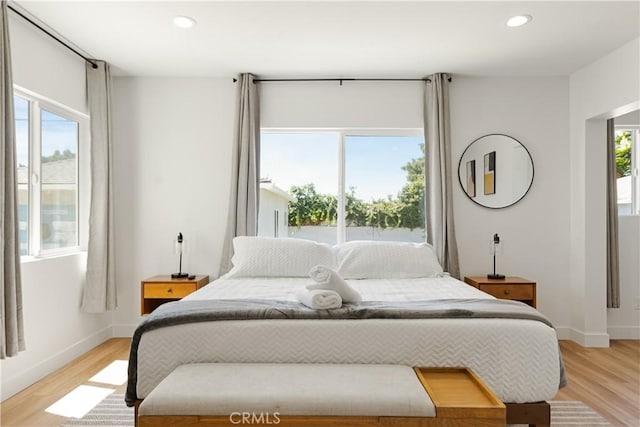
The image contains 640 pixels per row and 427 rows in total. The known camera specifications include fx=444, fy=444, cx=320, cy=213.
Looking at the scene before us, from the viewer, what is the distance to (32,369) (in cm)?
298

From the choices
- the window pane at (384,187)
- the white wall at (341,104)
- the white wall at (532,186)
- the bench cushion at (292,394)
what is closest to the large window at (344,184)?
the window pane at (384,187)

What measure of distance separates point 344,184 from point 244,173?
3.10ft

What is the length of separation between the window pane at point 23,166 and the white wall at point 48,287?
15 cm

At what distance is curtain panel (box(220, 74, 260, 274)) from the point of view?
394cm

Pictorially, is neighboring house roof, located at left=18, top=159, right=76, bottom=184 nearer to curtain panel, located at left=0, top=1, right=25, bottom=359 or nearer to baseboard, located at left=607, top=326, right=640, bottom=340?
curtain panel, located at left=0, top=1, right=25, bottom=359

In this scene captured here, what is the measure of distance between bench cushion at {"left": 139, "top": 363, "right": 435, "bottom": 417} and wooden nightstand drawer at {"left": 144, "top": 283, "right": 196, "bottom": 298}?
1870 millimetres

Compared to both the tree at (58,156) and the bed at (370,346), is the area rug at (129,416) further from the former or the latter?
the tree at (58,156)

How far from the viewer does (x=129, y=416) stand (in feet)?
8.10

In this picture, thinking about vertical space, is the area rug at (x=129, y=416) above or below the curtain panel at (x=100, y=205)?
below

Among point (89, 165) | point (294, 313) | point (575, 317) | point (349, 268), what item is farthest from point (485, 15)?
point (89, 165)

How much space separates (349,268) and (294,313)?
137 centimetres

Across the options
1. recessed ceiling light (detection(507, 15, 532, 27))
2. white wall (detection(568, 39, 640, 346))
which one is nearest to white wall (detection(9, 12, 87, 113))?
recessed ceiling light (detection(507, 15, 532, 27))

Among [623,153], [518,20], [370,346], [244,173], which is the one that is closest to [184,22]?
[244,173]

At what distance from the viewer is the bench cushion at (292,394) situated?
5.30 feet
